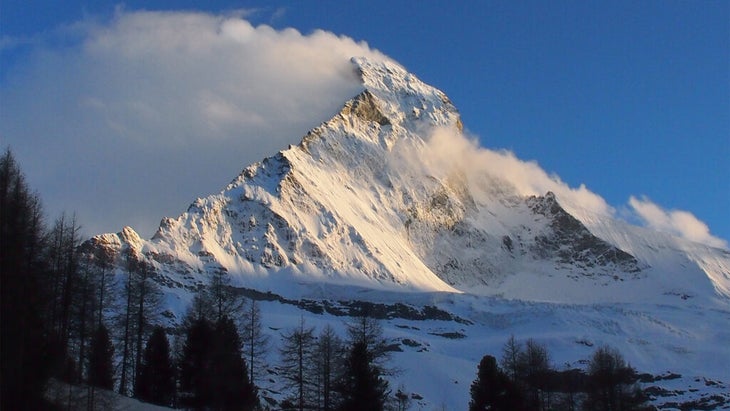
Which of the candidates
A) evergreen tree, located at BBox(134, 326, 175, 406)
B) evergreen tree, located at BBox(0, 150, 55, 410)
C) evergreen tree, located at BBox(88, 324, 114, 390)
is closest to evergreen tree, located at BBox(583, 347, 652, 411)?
evergreen tree, located at BBox(134, 326, 175, 406)

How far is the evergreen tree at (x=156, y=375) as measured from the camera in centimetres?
5653

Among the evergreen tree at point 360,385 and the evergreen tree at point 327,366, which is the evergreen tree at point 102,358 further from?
the evergreen tree at point 360,385

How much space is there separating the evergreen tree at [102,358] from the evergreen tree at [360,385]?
1277 cm

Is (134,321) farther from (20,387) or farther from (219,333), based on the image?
(20,387)

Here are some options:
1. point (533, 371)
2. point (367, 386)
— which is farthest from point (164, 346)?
point (533, 371)

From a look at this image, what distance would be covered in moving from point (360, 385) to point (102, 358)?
15578 mm

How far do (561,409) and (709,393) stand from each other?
293ft

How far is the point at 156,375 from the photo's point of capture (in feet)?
186

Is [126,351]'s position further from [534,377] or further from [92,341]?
[534,377]

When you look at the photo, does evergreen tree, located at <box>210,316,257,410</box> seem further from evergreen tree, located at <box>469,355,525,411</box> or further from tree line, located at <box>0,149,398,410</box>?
evergreen tree, located at <box>469,355,525,411</box>

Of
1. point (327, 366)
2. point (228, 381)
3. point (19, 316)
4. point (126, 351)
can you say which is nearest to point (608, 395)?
point (327, 366)

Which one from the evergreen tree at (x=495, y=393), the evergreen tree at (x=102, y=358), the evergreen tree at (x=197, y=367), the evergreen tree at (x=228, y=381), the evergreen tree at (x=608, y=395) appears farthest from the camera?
the evergreen tree at (x=608, y=395)

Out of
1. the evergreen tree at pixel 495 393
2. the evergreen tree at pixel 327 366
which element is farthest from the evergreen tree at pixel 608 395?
the evergreen tree at pixel 327 366

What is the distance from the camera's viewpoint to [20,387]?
128 feet
